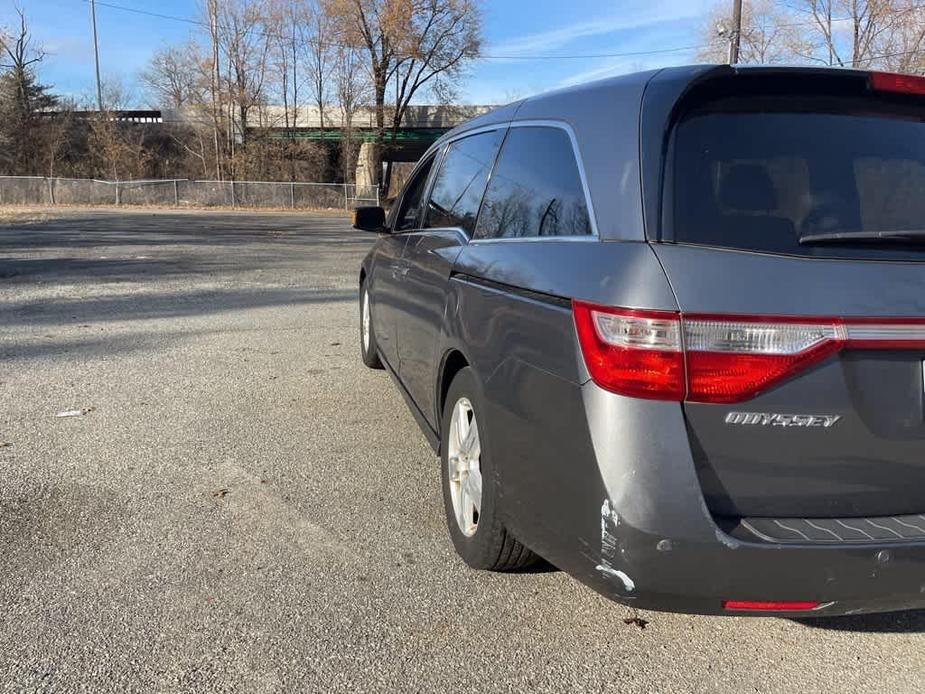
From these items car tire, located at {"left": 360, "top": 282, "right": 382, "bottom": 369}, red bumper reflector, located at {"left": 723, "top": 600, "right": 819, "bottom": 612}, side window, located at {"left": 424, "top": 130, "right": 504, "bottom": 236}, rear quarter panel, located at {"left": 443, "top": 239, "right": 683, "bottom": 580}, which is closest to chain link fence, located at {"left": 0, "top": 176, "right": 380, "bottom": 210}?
car tire, located at {"left": 360, "top": 282, "right": 382, "bottom": 369}

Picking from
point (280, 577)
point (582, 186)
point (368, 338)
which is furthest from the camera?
point (368, 338)

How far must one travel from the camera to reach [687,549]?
2.05m

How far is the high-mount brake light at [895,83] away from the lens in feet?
8.01

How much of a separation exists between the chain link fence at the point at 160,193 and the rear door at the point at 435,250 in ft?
119

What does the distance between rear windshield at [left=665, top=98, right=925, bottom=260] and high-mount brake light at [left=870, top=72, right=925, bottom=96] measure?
54 millimetres

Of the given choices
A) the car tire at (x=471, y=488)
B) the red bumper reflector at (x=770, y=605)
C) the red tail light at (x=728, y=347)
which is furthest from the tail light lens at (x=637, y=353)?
the car tire at (x=471, y=488)

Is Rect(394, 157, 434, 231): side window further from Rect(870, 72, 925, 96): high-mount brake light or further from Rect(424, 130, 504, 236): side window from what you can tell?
Rect(870, 72, 925, 96): high-mount brake light

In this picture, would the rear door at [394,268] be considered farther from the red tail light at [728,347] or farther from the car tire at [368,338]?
the red tail light at [728,347]

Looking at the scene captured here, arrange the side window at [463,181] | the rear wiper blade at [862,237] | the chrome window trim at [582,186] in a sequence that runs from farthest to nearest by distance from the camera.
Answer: the side window at [463,181] → the chrome window trim at [582,186] → the rear wiper blade at [862,237]

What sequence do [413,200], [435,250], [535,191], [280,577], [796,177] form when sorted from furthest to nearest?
[413,200] → [435,250] → [280,577] → [535,191] → [796,177]

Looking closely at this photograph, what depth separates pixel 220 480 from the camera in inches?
161

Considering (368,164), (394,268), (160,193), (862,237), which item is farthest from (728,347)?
(368,164)

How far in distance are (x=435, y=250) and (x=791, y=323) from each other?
86.4 inches

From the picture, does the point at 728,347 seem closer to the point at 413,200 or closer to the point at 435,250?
the point at 435,250
